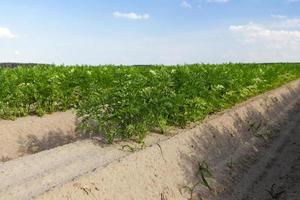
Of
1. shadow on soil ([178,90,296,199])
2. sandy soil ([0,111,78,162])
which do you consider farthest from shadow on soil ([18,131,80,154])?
shadow on soil ([178,90,296,199])

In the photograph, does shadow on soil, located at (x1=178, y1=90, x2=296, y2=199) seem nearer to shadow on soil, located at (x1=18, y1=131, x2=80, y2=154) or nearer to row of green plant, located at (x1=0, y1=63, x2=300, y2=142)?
row of green plant, located at (x1=0, y1=63, x2=300, y2=142)

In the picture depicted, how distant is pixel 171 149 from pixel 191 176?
718mm

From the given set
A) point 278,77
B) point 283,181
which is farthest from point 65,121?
point 278,77

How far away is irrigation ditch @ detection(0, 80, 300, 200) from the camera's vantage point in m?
8.02

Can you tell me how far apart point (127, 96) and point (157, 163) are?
6.14 feet

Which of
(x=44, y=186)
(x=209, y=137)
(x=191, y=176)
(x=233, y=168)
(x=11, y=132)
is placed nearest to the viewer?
(x=44, y=186)

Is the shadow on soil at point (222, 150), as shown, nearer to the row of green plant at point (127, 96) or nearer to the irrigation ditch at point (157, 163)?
the irrigation ditch at point (157, 163)

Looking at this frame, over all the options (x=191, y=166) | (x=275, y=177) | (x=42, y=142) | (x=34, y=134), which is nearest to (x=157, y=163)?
(x=191, y=166)

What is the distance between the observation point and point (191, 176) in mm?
10047

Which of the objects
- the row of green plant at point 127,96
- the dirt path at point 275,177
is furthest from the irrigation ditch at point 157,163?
the row of green plant at point 127,96

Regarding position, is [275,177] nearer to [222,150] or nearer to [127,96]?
[222,150]

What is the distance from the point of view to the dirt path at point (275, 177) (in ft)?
32.9

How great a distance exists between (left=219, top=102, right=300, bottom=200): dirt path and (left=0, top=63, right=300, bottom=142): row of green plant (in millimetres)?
2086

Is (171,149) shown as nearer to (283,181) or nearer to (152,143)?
(152,143)
